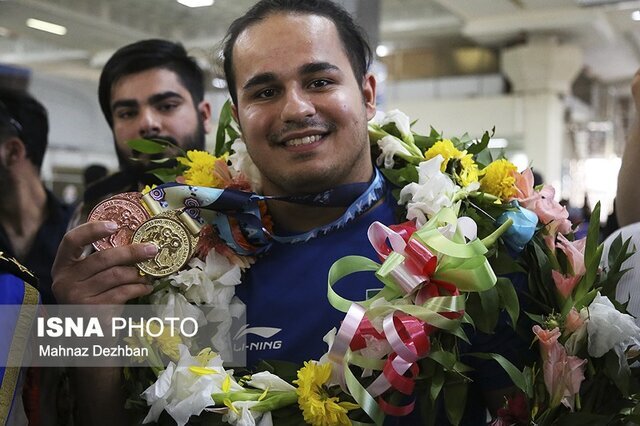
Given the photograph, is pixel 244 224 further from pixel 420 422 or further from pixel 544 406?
pixel 544 406

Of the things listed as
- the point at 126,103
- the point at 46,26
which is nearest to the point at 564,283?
the point at 126,103

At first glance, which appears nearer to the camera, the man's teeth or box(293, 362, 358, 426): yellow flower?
box(293, 362, 358, 426): yellow flower

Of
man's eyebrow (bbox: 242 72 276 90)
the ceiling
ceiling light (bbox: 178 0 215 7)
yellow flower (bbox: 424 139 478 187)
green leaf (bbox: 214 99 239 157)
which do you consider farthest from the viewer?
the ceiling

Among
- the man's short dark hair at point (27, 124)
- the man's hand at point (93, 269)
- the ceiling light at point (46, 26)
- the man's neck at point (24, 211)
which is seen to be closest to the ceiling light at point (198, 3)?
the ceiling light at point (46, 26)

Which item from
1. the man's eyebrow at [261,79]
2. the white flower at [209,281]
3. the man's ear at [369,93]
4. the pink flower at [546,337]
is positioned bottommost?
the pink flower at [546,337]

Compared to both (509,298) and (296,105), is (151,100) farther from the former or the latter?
(509,298)

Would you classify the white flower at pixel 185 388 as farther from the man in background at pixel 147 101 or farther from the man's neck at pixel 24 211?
the man's neck at pixel 24 211

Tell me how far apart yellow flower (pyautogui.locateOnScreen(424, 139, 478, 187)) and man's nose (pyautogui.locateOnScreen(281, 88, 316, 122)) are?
0.34 metres

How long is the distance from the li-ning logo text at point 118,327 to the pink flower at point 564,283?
721 mm

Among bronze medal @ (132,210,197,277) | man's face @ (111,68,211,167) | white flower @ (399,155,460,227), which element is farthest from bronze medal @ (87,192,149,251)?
man's face @ (111,68,211,167)

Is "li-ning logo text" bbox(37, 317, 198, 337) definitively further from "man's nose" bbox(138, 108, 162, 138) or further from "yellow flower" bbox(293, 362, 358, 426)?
"man's nose" bbox(138, 108, 162, 138)

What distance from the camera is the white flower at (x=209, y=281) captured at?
155cm

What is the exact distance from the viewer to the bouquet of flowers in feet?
4.29

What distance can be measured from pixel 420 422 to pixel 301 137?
23.1 inches
